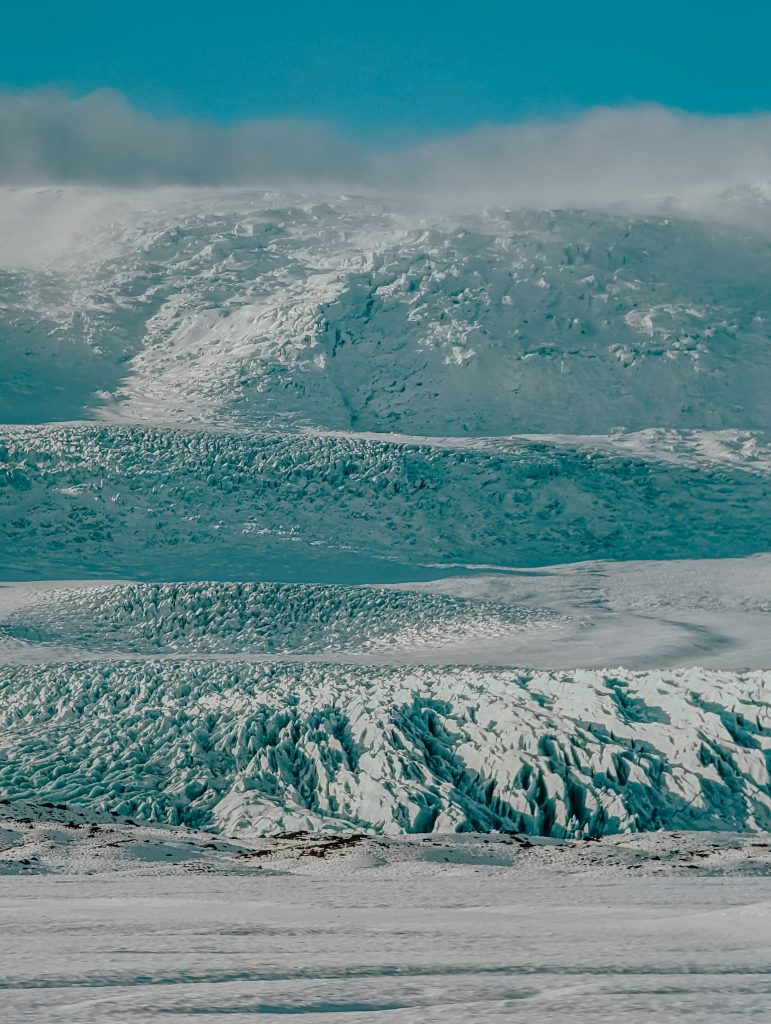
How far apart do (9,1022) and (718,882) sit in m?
6.62

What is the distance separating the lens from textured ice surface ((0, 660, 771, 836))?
16.8 metres

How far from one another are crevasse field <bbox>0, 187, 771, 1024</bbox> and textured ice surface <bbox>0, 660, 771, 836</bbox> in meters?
0.06

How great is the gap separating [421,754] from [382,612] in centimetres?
1382

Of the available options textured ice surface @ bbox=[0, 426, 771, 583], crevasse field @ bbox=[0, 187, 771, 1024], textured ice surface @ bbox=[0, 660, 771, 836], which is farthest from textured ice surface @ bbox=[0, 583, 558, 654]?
A: textured ice surface @ bbox=[0, 426, 771, 583]

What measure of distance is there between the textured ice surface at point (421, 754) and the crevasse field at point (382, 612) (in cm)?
6

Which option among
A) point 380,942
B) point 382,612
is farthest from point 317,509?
point 380,942

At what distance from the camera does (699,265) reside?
245ft

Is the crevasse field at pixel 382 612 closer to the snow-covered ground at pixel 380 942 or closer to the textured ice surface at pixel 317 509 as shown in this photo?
the snow-covered ground at pixel 380 942

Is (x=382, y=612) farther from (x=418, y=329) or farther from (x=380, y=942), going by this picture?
(x=418, y=329)

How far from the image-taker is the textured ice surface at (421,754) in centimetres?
1677

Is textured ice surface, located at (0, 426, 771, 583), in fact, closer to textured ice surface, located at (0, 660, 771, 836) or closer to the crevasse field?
the crevasse field

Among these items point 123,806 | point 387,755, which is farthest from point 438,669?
point 123,806

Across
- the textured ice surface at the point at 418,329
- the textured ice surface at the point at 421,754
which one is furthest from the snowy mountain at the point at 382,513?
the textured ice surface at the point at 418,329

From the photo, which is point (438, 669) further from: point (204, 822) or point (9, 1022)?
point (9, 1022)
